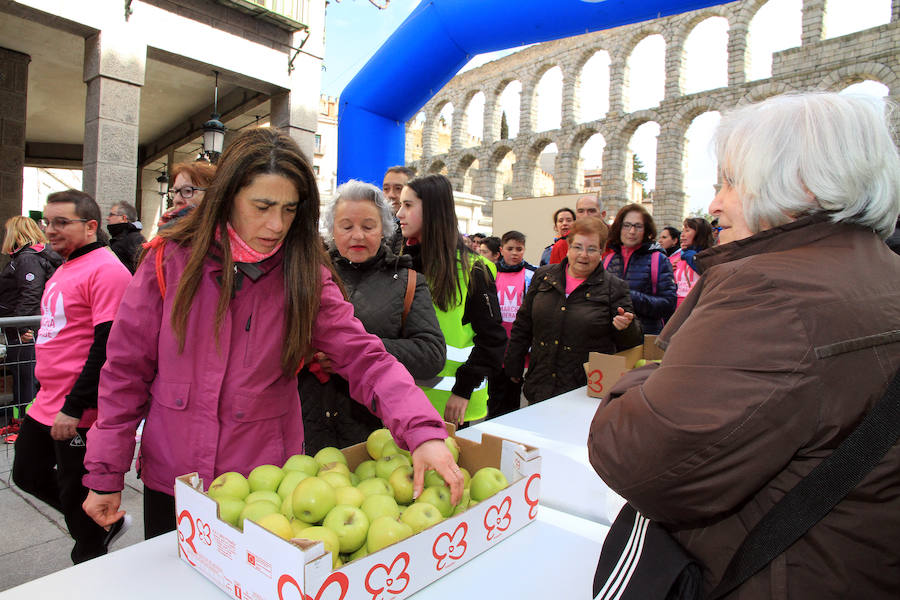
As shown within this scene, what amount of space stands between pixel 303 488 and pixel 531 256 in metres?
13.1

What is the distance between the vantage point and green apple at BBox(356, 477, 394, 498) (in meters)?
1.23

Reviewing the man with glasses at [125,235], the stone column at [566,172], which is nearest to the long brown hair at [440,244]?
the man with glasses at [125,235]

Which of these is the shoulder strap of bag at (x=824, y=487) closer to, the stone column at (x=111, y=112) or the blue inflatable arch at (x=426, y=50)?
the blue inflatable arch at (x=426, y=50)

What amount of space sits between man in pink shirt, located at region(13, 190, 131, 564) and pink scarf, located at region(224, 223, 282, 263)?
978 mm

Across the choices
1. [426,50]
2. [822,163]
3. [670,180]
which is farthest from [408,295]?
[670,180]

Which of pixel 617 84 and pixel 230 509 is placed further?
pixel 617 84

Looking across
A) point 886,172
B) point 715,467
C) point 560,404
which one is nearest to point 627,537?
point 715,467

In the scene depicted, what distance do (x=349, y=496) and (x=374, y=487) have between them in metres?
0.09

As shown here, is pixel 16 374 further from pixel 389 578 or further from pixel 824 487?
pixel 824 487

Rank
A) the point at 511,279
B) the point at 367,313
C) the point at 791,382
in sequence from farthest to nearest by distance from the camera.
Answer: the point at 511,279
the point at 367,313
the point at 791,382

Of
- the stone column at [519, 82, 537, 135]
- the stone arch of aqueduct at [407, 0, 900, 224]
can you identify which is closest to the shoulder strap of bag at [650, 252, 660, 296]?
the stone arch of aqueduct at [407, 0, 900, 224]

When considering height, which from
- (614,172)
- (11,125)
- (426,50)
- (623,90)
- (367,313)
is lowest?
(367,313)

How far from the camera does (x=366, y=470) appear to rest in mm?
1402

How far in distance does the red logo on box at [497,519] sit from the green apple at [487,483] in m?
0.04
